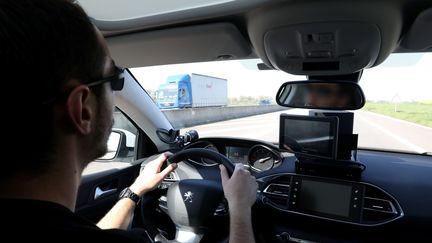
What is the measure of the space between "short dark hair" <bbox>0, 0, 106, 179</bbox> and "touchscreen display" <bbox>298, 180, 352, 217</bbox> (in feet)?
6.82

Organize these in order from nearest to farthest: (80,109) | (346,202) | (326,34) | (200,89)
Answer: (80,109) < (326,34) < (346,202) < (200,89)

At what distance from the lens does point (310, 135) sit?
2.56 m

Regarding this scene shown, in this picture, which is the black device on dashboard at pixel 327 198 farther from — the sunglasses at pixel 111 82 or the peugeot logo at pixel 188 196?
the sunglasses at pixel 111 82

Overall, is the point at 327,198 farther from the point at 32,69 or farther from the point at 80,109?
the point at 32,69

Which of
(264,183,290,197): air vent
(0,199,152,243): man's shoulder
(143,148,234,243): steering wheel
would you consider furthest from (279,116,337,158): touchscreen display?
(0,199,152,243): man's shoulder

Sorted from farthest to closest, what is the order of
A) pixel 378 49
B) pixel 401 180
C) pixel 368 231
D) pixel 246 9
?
pixel 401 180
pixel 368 231
pixel 378 49
pixel 246 9

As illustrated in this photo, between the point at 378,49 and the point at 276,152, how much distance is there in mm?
1259

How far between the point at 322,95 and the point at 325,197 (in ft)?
2.53

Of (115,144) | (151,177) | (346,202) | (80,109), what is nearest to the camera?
(80,109)

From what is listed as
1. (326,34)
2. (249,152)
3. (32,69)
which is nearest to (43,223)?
(32,69)

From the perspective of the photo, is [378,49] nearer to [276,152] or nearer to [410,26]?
[410,26]

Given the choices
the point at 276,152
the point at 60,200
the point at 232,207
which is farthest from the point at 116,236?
the point at 276,152

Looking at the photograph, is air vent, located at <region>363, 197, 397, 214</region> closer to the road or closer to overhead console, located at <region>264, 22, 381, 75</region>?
the road

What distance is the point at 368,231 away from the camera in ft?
8.11
